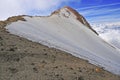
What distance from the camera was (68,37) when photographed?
2461cm

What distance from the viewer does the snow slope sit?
2003 centimetres

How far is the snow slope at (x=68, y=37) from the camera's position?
20031mm

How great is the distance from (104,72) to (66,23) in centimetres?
1334

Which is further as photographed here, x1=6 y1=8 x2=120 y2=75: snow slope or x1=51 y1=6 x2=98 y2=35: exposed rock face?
x1=51 y1=6 x2=98 y2=35: exposed rock face

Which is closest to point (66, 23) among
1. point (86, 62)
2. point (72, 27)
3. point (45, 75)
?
point (72, 27)

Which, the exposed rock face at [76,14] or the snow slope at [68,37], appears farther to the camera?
the exposed rock face at [76,14]

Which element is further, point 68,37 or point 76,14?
point 76,14

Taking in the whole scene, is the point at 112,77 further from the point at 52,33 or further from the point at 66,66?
the point at 52,33

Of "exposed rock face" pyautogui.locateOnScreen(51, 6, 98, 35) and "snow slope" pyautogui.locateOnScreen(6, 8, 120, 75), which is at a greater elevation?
"exposed rock face" pyautogui.locateOnScreen(51, 6, 98, 35)

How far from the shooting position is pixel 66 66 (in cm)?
1539

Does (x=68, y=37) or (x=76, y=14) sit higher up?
(x=76, y=14)

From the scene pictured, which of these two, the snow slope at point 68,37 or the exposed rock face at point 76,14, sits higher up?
the exposed rock face at point 76,14

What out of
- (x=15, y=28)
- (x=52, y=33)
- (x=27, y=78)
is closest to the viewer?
(x=27, y=78)

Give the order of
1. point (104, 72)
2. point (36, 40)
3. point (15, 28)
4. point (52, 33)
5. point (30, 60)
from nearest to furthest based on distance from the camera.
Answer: point (30, 60) → point (104, 72) → point (36, 40) → point (15, 28) → point (52, 33)
